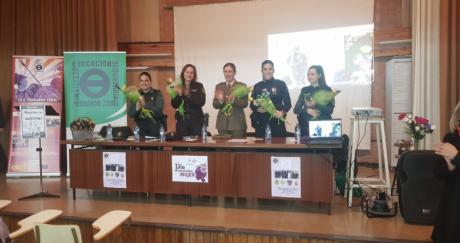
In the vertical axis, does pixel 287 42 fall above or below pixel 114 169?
above

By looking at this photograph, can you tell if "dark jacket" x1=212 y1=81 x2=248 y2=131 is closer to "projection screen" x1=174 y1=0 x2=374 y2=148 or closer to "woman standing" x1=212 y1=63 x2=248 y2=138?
"woman standing" x1=212 y1=63 x2=248 y2=138

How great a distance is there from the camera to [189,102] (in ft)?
15.4

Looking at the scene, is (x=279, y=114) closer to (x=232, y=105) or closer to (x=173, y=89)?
(x=232, y=105)

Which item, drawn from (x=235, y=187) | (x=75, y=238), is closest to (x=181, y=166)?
(x=235, y=187)

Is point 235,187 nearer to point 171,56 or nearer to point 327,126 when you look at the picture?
point 327,126

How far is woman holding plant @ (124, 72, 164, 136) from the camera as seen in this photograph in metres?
4.80

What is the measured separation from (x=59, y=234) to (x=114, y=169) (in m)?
2.09

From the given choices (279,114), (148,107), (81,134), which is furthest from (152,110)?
(279,114)

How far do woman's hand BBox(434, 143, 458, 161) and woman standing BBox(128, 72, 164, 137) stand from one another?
10.7 ft

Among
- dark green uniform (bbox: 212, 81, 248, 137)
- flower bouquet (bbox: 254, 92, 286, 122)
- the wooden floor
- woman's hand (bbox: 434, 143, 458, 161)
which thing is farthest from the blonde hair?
dark green uniform (bbox: 212, 81, 248, 137)

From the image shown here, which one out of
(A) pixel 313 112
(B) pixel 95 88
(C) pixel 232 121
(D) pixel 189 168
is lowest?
(D) pixel 189 168

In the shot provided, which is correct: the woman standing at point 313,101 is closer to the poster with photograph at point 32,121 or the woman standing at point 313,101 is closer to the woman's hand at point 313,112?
the woman's hand at point 313,112

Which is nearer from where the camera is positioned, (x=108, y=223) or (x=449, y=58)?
(x=108, y=223)

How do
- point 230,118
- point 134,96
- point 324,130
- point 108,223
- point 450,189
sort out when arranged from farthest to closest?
1. point 230,118
2. point 134,96
3. point 324,130
4. point 108,223
5. point 450,189
